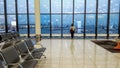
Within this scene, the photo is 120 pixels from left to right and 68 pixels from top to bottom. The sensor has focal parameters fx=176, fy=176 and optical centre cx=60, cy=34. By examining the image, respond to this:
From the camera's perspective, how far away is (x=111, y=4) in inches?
577

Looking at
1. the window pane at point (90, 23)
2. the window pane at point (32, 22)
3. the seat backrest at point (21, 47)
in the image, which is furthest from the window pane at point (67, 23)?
the seat backrest at point (21, 47)

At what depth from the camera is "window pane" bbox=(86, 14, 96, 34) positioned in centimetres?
1472

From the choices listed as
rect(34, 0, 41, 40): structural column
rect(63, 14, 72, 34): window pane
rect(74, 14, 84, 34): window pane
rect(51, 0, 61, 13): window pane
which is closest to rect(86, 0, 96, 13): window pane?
rect(74, 14, 84, 34): window pane

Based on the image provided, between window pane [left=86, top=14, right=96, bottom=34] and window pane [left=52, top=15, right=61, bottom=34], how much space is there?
2367 mm

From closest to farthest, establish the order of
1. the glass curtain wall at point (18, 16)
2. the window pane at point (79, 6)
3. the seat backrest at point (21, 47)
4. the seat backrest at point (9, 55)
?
the seat backrest at point (9, 55) → the seat backrest at point (21, 47) → the window pane at point (79, 6) → the glass curtain wall at point (18, 16)

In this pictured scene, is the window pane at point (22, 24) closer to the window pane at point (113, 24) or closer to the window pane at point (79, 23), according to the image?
the window pane at point (79, 23)

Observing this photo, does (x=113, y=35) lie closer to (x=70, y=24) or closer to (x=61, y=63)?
(x=70, y=24)

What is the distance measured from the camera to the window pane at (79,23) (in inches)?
582

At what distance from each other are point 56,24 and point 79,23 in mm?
1952

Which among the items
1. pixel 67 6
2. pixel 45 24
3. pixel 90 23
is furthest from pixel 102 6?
pixel 45 24

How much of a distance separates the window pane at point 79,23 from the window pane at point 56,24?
1422 mm

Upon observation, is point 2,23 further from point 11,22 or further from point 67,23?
point 67,23

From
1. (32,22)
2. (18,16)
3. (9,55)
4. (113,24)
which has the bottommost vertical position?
(9,55)

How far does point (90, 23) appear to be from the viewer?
14.8 meters
